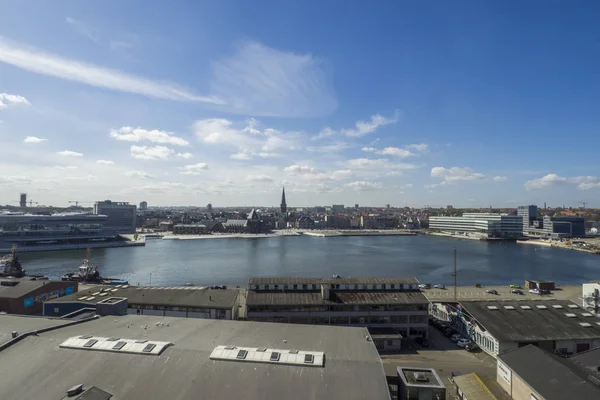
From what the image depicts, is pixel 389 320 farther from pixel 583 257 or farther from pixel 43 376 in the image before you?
pixel 583 257

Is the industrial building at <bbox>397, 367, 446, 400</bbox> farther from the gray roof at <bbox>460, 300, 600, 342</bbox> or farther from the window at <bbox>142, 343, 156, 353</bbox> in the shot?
the gray roof at <bbox>460, 300, 600, 342</bbox>

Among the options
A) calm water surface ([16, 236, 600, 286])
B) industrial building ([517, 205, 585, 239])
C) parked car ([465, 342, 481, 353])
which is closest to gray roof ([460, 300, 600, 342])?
parked car ([465, 342, 481, 353])

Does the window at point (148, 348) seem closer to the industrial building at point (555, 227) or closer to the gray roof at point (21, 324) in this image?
the gray roof at point (21, 324)

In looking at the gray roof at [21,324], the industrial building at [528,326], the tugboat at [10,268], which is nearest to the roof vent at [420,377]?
the industrial building at [528,326]

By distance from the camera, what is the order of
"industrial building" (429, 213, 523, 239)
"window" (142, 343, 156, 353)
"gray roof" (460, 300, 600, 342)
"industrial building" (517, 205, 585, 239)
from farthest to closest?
"industrial building" (429, 213, 523, 239), "industrial building" (517, 205, 585, 239), "gray roof" (460, 300, 600, 342), "window" (142, 343, 156, 353)

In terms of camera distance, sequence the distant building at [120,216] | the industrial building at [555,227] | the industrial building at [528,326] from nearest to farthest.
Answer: the industrial building at [528,326], the industrial building at [555,227], the distant building at [120,216]

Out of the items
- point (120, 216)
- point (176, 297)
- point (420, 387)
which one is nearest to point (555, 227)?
point (176, 297)

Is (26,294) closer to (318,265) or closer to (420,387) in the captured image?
(420,387)
